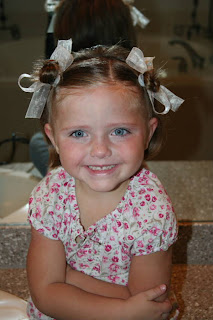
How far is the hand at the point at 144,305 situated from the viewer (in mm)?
694

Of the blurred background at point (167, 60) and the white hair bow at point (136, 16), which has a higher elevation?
the white hair bow at point (136, 16)

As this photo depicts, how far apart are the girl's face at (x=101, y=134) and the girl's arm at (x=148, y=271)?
132 millimetres

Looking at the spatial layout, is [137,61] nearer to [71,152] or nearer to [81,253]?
[71,152]

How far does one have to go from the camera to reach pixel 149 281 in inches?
28.6

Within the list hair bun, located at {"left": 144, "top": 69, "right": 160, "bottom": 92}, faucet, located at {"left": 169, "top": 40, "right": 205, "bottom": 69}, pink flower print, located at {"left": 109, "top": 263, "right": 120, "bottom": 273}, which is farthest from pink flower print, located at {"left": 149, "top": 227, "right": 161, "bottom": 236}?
faucet, located at {"left": 169, "top": 40, "right": 205, "bottom": 69}

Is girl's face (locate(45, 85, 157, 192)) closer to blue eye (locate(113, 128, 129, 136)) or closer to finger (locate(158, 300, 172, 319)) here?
blue eye (locate(113, 128, 129, 136))

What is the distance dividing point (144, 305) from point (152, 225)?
4.7 inches

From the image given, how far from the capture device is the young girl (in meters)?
0.67

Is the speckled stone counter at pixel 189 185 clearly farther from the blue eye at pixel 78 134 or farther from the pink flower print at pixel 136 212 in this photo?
the blue eye at pixel 78 134

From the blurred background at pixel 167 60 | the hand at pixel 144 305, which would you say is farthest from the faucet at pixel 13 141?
the hand at pixel 144 305

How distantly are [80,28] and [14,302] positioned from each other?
61 centimetres

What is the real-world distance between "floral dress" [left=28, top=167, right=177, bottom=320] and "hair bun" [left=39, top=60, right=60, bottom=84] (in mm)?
182

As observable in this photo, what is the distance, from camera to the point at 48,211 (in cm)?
76

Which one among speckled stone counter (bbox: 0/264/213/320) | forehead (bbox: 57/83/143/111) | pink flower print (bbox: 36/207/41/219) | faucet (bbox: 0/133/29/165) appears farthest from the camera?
faucet (bbox: 0/133/29/165)
